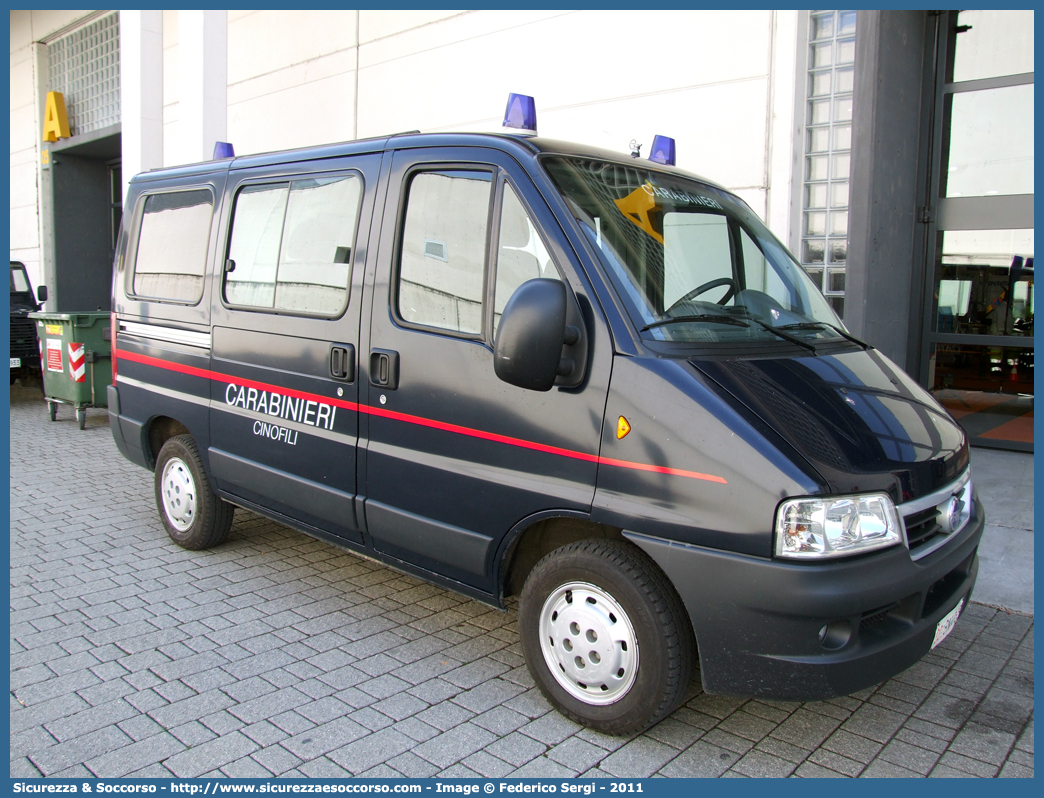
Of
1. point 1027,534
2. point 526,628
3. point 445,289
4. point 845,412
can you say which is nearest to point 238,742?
point 526,628

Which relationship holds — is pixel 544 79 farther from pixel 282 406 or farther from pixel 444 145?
pixel 282 406

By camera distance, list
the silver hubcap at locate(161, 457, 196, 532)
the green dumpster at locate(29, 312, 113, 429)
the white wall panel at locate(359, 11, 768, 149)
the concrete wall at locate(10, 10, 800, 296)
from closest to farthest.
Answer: the silver hubcap at locate(161, 457, 196, 532) → the concrete wall at locate(10, 10, 800, 296) → the white wall panel at locate(359, 11, 768, 149) → the green dumpster at locate(29, 312, 113, 429)

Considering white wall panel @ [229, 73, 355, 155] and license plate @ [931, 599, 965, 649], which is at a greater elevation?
white wall panel @ [229, 73, 355, 155]

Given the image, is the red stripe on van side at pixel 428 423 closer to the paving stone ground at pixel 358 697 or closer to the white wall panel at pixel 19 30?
the paving stone ground at pixel 358 697

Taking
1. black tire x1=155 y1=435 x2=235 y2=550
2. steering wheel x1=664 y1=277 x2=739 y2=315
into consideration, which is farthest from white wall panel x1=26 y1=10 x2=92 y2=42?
steering wheel x1=664 y1=277 x2=739 y2=315

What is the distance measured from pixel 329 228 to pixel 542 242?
138cm

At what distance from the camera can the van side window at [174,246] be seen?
481 centimetres

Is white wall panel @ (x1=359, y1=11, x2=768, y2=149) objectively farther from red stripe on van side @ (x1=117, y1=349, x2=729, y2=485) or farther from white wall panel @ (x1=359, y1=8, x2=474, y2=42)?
red stripe on van side @ (x1=117, y1=349, x2=729, y2=485)

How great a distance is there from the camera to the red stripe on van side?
2.79 m

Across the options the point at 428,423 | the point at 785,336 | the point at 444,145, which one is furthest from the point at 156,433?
the point at 785,336

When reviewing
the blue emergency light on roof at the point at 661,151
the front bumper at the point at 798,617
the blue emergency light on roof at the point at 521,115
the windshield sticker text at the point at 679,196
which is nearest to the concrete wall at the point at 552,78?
the blue emergency light on roof at the point at 661,151

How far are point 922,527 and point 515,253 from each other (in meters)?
1.84

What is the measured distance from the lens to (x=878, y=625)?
278cm
